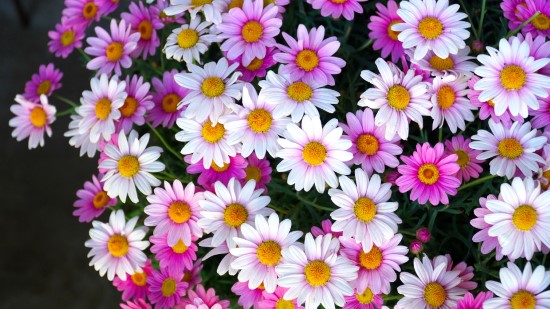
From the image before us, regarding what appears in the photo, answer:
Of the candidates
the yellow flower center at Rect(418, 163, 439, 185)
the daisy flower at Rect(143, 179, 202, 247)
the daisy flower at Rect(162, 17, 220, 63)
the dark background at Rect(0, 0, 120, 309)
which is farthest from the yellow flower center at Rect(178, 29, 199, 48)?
the dark background at Rect(0, 0, 120, 309)

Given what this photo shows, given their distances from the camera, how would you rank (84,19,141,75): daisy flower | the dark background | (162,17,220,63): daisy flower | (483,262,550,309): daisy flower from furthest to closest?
the dark background → (84,19,141,75): daisy flower → (162,17,220,63): daisy flower → (483,262,550,309): daisy flower

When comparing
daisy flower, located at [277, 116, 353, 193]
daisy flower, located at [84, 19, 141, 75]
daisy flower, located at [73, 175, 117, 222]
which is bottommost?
daisy flower, located at [73, 175, 117, 222]

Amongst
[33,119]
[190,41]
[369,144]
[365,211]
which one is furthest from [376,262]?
[33,119]

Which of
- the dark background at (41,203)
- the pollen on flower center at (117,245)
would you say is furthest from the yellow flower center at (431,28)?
the dark background at (41,203)

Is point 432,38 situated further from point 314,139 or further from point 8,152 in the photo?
point 8,152

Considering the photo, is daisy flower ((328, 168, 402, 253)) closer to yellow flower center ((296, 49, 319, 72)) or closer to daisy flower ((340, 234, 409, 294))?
daisy flower ((340, 234, 409, 294))

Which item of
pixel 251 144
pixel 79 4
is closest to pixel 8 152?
pixel 79 4
